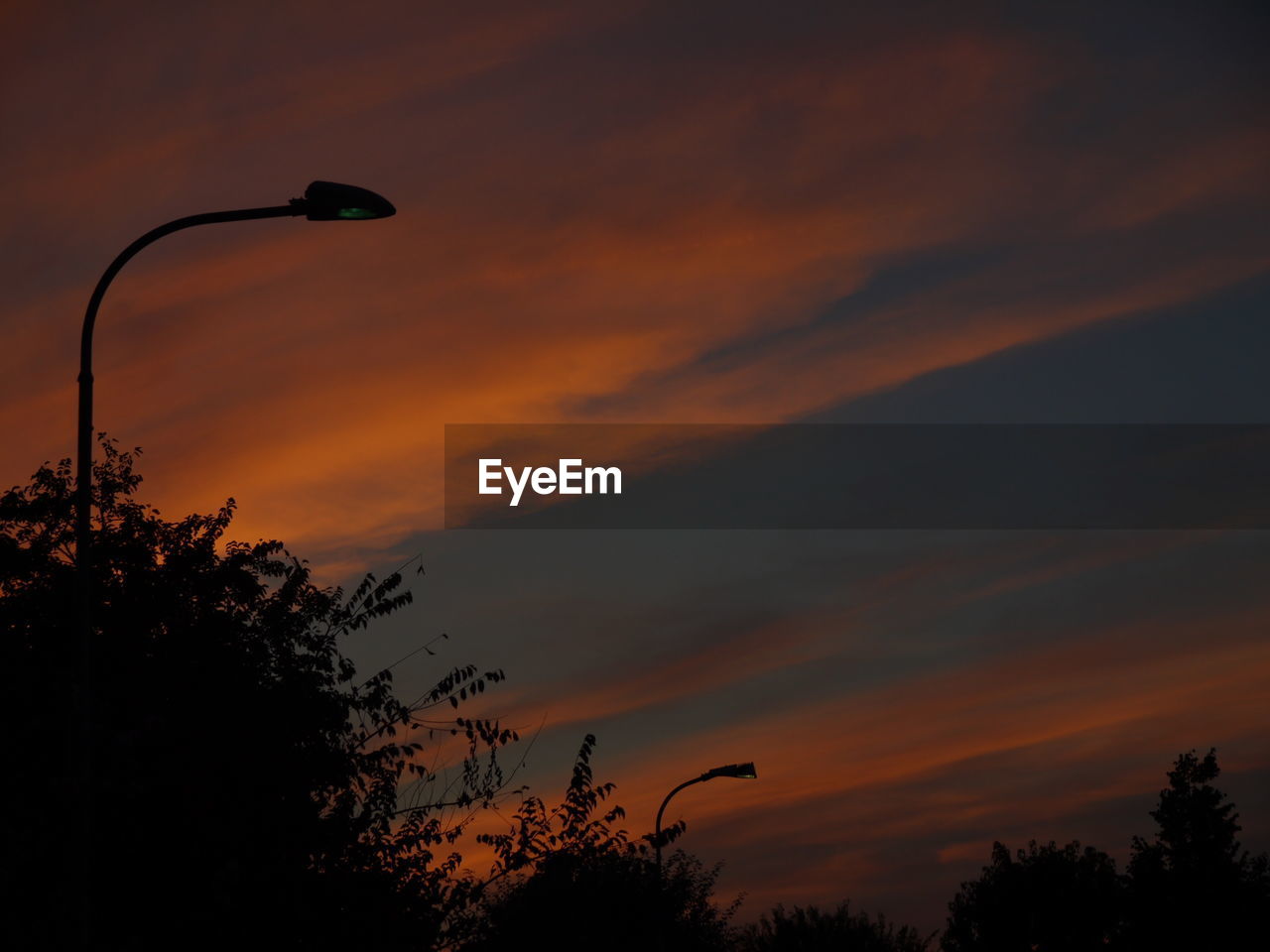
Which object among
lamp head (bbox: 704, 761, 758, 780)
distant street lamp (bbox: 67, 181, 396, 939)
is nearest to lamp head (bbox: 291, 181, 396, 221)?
distant street lamp (bbox: 67, 181, 396, 939)

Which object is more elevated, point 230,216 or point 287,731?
point 230,216

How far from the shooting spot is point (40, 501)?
1193 inches

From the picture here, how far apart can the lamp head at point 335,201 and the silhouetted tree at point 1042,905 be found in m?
83.1

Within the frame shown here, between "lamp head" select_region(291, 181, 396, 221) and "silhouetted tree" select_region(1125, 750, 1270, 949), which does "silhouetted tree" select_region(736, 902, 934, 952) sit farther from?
"lamp head" select_region(291, 181, 396, 221)

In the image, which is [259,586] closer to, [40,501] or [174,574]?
[174,574]

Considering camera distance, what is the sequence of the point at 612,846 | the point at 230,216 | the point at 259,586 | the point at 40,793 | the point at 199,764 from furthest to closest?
the point at 259,586
the point at 612,846
the point at 199,764
the point at 40,793
the point at 230,216

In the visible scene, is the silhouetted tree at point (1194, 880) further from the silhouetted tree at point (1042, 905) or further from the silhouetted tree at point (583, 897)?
the silhouetted tree at point (583, 897)

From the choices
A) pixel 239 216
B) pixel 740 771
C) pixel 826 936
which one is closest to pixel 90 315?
pixel 239 216

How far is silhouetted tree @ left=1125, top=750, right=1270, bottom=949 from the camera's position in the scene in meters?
83.4

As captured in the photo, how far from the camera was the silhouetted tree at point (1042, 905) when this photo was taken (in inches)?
3467

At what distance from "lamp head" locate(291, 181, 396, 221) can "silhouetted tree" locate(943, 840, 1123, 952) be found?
8306 cm

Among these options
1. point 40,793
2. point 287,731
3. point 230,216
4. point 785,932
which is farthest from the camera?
point 785,932

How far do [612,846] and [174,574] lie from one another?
11.4 m

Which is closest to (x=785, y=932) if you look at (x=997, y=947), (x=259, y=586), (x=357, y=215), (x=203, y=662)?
(x=997, y=947)
